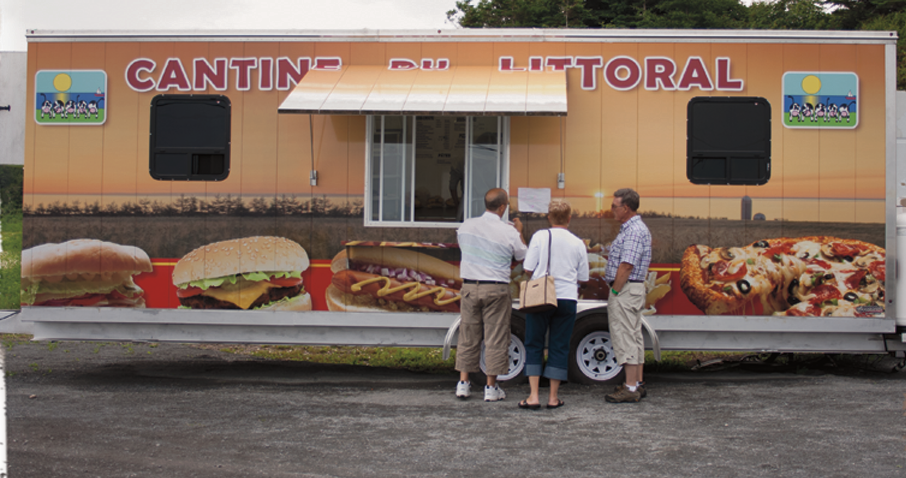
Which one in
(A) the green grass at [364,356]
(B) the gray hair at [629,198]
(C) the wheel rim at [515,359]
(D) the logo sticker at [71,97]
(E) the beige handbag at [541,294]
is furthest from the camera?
(A) the green grass at [364,356]

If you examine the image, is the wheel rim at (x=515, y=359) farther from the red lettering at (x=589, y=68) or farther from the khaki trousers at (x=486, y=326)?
the red lettering at (x=589, y=68)

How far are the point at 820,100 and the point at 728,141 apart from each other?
33.7 inches

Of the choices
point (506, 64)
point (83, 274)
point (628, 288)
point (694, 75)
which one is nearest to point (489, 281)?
point (628, 288)

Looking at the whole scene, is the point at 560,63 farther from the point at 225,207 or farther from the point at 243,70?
the point at 225,207

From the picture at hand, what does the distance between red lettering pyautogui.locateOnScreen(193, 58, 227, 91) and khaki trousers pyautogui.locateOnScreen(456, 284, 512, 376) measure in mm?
2794

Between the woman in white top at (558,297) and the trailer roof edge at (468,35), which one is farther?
the trailer roof edge at (468,35)

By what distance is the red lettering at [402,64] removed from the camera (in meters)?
6.05

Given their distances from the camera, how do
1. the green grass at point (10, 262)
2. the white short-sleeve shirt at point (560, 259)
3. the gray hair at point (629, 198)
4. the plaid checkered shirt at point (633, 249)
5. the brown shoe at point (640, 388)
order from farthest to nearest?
the green grass at point (10, 262)
the brown shoe at point (640, 388)
the gray hair at point (629, 198)
the plaid checkered shirt at point (633, 249)
the white short-sleeve shirt at point (560, 259)

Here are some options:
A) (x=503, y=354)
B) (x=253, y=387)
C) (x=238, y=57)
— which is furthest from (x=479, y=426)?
(x=238, y=57)

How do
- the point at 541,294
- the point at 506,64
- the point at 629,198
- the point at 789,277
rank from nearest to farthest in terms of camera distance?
the point at 541,294
the point at 629,198
the point at 789,277
the point at 506,64

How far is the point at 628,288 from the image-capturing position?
5473mm

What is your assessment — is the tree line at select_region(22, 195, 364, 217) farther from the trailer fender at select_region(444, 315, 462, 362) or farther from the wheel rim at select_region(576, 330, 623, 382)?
the wheel rim at select_region(576, 330, 623, 382)

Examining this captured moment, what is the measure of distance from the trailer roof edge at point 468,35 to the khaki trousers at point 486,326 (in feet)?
7.36

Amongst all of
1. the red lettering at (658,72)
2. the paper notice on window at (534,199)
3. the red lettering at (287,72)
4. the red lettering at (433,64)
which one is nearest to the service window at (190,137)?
the red lettering at (287,72)
